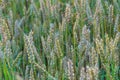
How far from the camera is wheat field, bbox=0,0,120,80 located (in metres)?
1.38

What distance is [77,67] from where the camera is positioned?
144 centimetres

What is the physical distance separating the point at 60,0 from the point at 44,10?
0.89 ft

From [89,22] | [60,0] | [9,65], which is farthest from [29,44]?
[60,0]

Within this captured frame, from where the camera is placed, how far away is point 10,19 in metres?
1.79

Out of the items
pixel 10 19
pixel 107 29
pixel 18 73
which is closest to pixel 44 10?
pixel 10 19

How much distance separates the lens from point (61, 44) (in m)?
1.58

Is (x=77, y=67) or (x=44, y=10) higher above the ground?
(x=44, y=10)

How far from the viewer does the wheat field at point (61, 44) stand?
138 centimetres

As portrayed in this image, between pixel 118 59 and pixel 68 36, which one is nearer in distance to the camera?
pixel 118 59

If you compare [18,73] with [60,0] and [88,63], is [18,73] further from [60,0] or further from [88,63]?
[60,0]

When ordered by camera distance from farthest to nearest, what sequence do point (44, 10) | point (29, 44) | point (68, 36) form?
point (44, 10), point (68, 36), point (29, 44)

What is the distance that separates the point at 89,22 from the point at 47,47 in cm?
35

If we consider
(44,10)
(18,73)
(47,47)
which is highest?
(44,10)

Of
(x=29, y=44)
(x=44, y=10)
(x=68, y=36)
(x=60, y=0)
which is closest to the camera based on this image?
(x=29, y=44)
